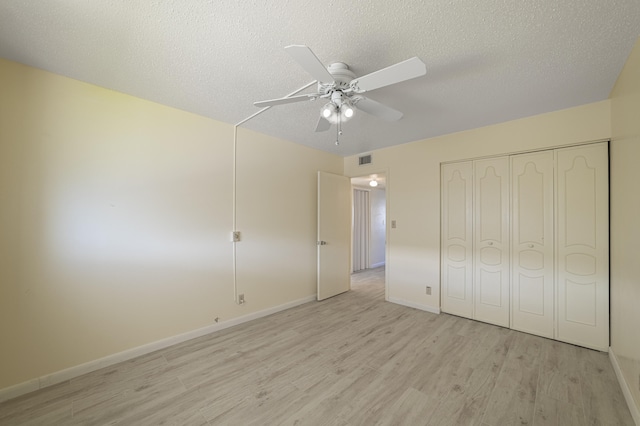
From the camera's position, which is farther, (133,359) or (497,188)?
(497,188)

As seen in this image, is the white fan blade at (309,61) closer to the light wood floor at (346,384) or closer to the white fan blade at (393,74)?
the white fan blade at (393,74)

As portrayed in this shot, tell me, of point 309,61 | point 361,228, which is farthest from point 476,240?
point 361,228

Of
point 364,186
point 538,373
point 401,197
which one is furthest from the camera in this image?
point 364,186

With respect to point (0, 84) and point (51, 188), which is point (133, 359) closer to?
point (51, 188)

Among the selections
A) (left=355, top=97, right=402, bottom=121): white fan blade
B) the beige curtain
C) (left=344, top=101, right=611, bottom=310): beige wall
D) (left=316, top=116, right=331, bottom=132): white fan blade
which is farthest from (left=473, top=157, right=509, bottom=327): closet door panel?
the beige curtain

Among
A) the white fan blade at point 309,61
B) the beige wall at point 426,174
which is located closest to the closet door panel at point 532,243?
the beige wall at point 426,174

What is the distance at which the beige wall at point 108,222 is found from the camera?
6.01 ft

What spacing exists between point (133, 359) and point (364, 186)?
18.2 ft

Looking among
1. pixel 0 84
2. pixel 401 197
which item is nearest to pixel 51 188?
pixel 0 84

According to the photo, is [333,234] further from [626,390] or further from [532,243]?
[626,390]

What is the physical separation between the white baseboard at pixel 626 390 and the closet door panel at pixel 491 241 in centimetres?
84

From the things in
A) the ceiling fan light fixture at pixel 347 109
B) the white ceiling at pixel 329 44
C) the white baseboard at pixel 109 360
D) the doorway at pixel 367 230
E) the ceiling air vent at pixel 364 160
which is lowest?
the white baseboard at pixel 109 360

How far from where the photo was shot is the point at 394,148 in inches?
152

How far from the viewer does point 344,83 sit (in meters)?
1.68
